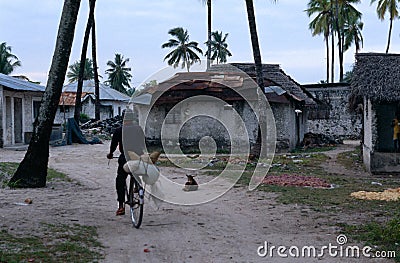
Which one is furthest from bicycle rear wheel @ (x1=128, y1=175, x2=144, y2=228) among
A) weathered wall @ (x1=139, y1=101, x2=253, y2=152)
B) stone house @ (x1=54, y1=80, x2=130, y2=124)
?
stone house @ (x1=54, y1=80, x2=130, y2=124)

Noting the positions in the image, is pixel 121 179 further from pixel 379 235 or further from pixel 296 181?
pixel 296 181

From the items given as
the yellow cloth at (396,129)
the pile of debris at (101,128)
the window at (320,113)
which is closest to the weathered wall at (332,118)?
the window at (320,113)

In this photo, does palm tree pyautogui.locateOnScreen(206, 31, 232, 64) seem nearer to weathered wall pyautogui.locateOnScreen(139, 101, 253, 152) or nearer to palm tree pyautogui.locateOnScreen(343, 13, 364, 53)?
palm tree pyautogui.locateOnScreen(343, 13, 364, 53)

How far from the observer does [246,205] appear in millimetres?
10719

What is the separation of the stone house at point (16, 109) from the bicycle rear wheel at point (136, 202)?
667 inches

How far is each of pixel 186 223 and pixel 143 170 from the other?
1.14m

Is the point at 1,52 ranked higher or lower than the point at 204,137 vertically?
higher

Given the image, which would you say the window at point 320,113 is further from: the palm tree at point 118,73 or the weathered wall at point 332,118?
the palm tree at point 118,73

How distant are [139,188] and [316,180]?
7493mm

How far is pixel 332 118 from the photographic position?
3781 centimetres

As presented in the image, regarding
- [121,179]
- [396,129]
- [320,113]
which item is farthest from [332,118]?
[121,179]

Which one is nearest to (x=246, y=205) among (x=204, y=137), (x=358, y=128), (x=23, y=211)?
(x=23, y=211)

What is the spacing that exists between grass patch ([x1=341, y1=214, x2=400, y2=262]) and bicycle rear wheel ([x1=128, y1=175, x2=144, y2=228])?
3030 mm

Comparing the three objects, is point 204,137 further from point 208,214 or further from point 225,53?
point 225,53
